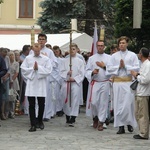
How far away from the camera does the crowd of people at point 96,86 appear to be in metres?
10.9

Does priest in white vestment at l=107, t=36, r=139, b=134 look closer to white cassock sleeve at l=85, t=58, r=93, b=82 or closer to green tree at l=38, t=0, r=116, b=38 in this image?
white cassock sleeve at l=85, t=58, r=93, b=82

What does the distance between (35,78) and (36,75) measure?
0.07 m

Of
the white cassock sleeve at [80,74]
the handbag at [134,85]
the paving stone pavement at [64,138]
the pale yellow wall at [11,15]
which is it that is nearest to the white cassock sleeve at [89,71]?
the white cassock sleeve at [80,74]

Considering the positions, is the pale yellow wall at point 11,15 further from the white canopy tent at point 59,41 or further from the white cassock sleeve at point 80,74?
the white cassock sleeve at point 80,74

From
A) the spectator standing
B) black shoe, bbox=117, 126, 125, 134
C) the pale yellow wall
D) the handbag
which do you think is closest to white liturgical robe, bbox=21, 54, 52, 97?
black shoe, bbox=117, 126, 125, 134

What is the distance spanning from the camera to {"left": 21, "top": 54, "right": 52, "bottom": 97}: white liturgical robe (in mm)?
11891

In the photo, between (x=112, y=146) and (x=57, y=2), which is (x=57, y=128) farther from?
(x=57, y=2)

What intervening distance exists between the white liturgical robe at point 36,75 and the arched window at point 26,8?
96.3 feet

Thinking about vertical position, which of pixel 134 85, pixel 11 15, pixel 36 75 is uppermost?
pixel 11 15

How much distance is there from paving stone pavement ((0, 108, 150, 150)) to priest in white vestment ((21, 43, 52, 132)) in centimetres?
43

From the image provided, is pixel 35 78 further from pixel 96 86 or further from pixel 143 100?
pixel 143 100

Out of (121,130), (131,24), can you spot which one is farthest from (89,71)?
(131,24)

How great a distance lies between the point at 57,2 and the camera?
3222 cm

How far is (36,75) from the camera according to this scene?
A: 1202 centimetres
